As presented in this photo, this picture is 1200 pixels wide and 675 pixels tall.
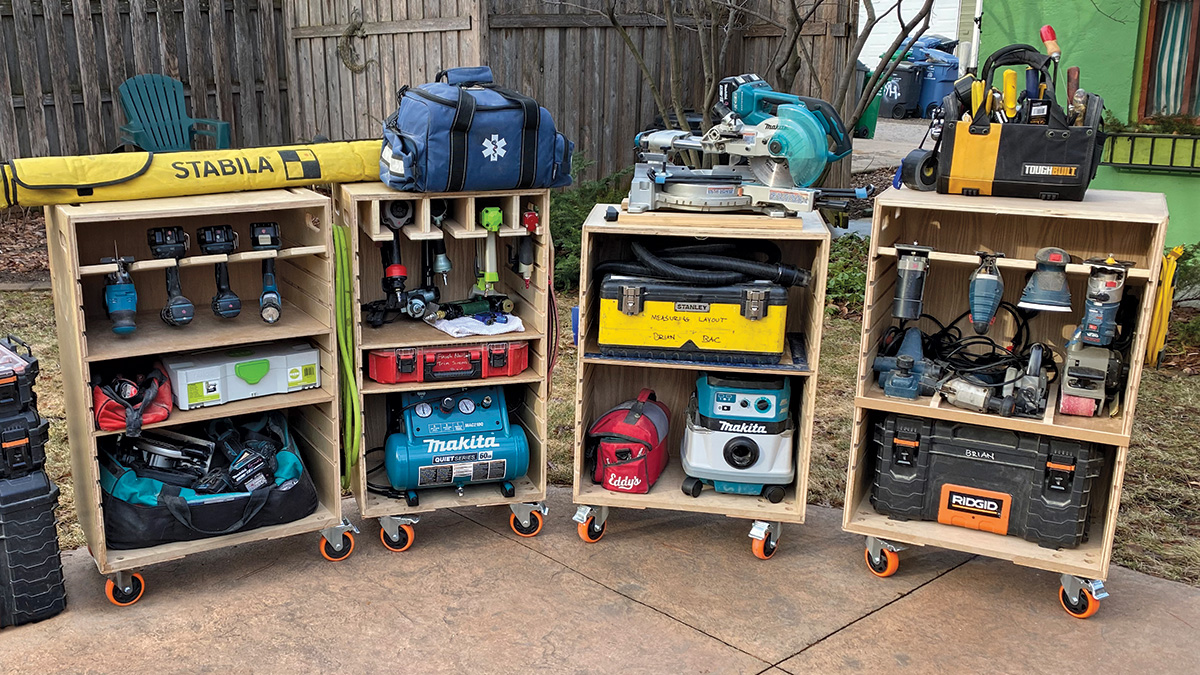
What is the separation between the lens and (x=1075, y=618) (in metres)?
3.67

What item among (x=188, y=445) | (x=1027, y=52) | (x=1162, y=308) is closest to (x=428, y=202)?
(x=188, y=445)

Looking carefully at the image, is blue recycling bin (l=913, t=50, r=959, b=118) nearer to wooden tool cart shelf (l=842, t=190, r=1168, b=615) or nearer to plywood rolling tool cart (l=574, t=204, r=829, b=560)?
wooden tool cart shelf (l=842, t=190, r=1168, b=615)

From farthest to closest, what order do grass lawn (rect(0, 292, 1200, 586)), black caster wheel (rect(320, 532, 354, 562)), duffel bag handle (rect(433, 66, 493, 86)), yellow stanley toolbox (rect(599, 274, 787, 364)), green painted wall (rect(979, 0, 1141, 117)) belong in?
1. green painted wall (rect(979, 0, 1141, 117))
2. grass lawn (rect(0, 292, 1200, 586))
3. black caster wheel (rect(320, 532, 354, 562))
4. yellow stanley toolbox (rect(599, 274, 787, 364))
5. duffel bag handle (rect(433, 66, 493, 86))

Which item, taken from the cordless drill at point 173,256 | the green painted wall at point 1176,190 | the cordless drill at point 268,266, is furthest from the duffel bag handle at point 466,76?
the green painted wall at point 1176,190

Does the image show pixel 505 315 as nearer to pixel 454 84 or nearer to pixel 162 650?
pixel 454 84

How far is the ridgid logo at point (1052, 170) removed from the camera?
3.46 m

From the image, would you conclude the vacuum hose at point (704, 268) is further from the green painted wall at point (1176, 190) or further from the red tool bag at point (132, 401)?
the green painted wall at point (1176, 190)

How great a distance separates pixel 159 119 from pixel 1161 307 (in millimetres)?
7366

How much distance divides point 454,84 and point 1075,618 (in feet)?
9.38

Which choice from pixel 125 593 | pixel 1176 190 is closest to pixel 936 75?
pixel 1176 190

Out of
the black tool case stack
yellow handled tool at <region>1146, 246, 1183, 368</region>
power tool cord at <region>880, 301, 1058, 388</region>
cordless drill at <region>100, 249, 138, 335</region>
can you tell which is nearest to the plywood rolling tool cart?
power tool cord at <region>880, 301, 1058, 388</region>

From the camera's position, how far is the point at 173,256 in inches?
138

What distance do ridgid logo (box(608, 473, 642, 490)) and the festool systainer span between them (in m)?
1.19

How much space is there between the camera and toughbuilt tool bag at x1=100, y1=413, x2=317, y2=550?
356 centimetres
